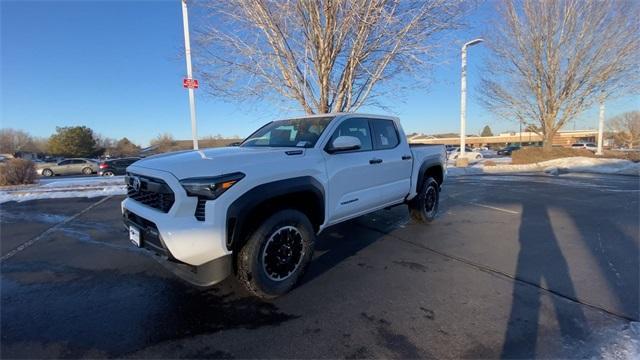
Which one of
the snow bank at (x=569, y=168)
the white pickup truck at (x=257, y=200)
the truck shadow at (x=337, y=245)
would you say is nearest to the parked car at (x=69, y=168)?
the snow bank at (x=569, y=168)

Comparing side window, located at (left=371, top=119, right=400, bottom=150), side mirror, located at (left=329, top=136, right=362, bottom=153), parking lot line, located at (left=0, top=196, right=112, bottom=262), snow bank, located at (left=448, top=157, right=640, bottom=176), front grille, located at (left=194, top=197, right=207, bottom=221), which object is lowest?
parking lot line, located at (left=0, top=196, right=112, bottom=262)

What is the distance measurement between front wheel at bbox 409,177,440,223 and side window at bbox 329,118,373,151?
185 cm

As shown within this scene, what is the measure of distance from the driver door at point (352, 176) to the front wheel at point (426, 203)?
1.58m

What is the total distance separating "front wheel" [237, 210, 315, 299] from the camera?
9.87ft

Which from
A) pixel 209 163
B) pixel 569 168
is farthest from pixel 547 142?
pixel 209 163

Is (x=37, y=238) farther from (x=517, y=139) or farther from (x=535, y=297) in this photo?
(x=517, y=139)

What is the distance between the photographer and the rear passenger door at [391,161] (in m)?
4.63

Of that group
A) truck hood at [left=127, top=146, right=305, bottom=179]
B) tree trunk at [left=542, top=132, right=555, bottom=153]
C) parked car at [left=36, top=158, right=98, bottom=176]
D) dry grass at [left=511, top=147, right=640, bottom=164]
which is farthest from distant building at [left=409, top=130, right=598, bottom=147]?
truck hood at [left=127, top=146, right=305, bottom=179]

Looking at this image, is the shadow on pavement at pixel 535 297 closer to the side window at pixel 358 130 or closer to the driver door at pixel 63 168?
the side window at pixel 358 130

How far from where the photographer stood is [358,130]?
447cm

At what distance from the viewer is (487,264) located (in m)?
4.05

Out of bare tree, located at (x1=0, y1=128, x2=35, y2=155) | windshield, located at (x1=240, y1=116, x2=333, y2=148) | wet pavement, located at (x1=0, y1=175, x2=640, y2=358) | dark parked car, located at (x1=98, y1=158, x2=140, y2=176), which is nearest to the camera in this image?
wet pavement, located at (x1=0, y1=175, x2=640, y2=358)

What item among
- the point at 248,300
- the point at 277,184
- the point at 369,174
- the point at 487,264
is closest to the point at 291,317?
the point at 248,300

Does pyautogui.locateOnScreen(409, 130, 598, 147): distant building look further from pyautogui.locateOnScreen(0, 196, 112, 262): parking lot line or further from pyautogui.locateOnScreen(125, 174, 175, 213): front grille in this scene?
pyautogui.locateOnScreen(125, 174, 175, 213): front grille
